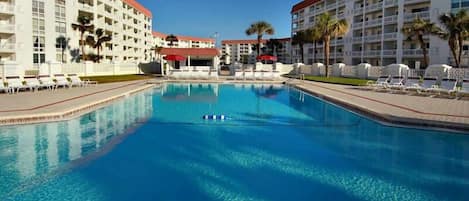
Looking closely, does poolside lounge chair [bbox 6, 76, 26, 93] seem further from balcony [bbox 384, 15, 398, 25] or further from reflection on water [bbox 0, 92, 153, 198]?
balcony [bbox 384, 15, 398, 25]

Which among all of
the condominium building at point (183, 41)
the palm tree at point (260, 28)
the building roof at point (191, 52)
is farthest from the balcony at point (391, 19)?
the condominium building at point (183, 41)

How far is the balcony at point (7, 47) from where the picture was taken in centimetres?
3666

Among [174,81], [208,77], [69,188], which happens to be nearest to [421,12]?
[208,77]

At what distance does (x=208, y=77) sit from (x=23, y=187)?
92.5 feet

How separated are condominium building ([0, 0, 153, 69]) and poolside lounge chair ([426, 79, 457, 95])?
102 feet

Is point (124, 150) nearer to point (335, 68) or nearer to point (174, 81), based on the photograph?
point (174, 81)

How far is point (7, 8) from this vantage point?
120ft

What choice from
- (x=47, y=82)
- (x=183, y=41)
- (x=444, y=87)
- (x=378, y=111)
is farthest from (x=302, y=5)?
(x=378, y=111)

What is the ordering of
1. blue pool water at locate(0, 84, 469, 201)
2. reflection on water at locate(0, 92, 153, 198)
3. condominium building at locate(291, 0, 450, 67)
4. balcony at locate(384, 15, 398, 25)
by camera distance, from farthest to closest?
1. balcony at locate(384, 15, 398, 25)
2. condominium building at locate(291, 0, 450, 67)
3. reflection on water at locate(0, 92, 153, 198)
4. blue pool water at locate(0, 84, 469, 201)

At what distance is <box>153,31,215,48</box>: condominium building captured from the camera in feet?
321

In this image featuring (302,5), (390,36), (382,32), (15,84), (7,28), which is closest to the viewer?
(15,84)

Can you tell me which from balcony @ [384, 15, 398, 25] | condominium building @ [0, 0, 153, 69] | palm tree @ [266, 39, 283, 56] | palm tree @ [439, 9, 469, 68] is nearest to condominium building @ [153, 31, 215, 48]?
palm tree @ [266, 39, 283, 56]

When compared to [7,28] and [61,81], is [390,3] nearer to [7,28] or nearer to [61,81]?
[61,81]

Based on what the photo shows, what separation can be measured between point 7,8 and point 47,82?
23.1 m
